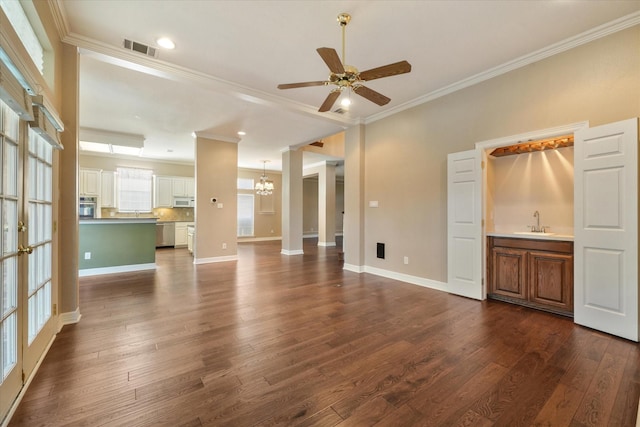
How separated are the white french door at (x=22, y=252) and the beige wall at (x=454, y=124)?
14.7 ft

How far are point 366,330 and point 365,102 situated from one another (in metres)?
3.55

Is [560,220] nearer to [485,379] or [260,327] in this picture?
[485,379]

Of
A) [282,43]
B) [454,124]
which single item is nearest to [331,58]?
[282,43]

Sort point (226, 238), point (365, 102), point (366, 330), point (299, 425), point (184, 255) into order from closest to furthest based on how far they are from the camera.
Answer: point (299, 425), point (366, 330), point (365, 102), point (226, 238), point (184, 255)

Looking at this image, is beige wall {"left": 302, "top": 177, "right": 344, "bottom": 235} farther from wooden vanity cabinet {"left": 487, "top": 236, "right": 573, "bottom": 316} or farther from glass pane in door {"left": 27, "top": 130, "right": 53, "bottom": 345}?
glass pane in door {"left": 27, "top": 130, "right": 53, "bottom": 345}

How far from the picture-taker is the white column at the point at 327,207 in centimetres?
972

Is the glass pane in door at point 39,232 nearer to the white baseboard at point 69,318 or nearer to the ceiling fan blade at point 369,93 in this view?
the white baseboard at point 69,318

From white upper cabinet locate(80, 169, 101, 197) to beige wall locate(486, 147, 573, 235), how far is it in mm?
9823

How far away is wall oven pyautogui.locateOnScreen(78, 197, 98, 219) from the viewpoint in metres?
7.73

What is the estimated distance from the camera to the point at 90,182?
25.7ft

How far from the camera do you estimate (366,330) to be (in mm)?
2752

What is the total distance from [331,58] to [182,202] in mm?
8841

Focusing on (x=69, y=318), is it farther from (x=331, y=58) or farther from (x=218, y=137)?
(x=218, y=137)

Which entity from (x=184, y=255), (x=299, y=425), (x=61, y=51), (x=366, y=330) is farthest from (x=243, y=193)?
(x=299, y=425)
